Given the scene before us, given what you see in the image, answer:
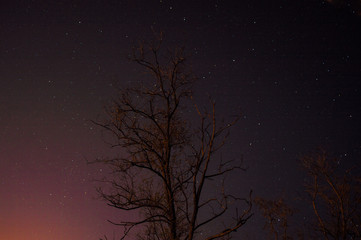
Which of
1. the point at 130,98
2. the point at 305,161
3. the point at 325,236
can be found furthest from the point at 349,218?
the point at 130,98

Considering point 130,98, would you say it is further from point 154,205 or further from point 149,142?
point 154,205

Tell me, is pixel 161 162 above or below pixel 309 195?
below

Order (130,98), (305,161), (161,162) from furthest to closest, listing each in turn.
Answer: (305,161) < (130,98) < (161,162)

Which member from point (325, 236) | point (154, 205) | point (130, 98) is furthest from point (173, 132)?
point (325, 236)

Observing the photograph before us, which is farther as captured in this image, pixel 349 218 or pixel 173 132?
pixel 349 218

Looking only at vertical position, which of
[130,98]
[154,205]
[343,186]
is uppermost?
[343,186]

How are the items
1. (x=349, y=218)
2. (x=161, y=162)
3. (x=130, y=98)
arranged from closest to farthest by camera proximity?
(x=161, y=162), (x=130, y=98), (x=349, y=218)

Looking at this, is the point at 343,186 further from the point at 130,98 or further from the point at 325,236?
the point at 130,98

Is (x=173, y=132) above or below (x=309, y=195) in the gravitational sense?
below

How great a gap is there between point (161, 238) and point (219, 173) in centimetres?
175

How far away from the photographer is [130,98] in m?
5.51

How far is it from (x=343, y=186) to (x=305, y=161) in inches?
88.0

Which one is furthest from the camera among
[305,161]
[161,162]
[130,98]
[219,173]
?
[305,161]

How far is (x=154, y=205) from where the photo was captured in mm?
4859
